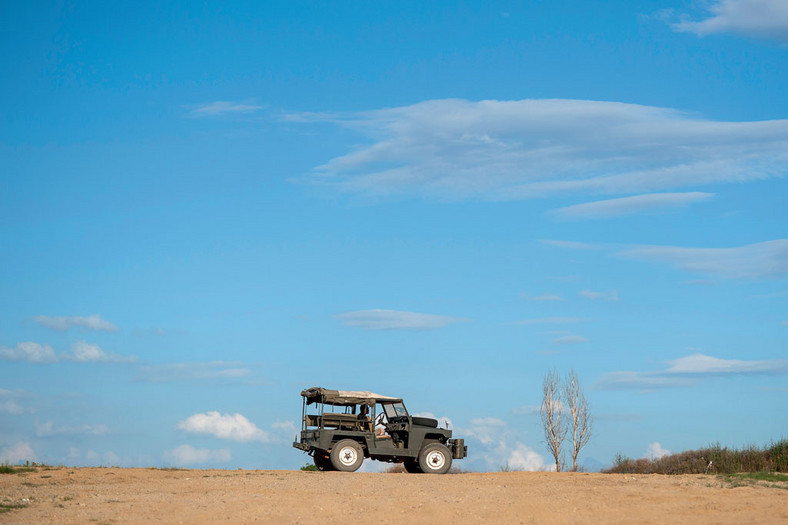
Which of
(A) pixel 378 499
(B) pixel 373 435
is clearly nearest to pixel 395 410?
(B) pixel 373 435

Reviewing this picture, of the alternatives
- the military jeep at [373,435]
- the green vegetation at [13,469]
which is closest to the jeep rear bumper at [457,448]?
the military jeep at [373,435]

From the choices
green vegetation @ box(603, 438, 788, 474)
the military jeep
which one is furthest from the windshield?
green vegetation @ box(603, 438, 788, 474)

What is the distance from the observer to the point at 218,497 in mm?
19891

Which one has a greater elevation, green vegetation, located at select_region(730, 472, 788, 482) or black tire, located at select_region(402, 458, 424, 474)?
black tire, located at select_region(402, 458, 424, 474)

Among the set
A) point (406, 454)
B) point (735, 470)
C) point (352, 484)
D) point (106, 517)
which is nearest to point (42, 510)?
point (106, 517)

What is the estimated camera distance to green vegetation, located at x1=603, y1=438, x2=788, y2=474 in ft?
92.4

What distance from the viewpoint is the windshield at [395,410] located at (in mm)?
28125

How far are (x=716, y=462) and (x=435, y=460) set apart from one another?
955 centimetres

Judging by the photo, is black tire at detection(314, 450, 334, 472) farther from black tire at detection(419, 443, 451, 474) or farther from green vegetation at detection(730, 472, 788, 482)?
green vegetation at detection(730, 472, 788, 482)

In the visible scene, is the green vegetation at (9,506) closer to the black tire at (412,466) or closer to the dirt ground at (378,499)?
the dirt ground at (378,499)

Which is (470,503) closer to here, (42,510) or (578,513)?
(578,513)

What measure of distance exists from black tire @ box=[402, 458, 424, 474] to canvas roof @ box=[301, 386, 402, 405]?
1.94 m

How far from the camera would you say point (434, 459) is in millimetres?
27750

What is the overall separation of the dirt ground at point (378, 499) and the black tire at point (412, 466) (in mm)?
3456
